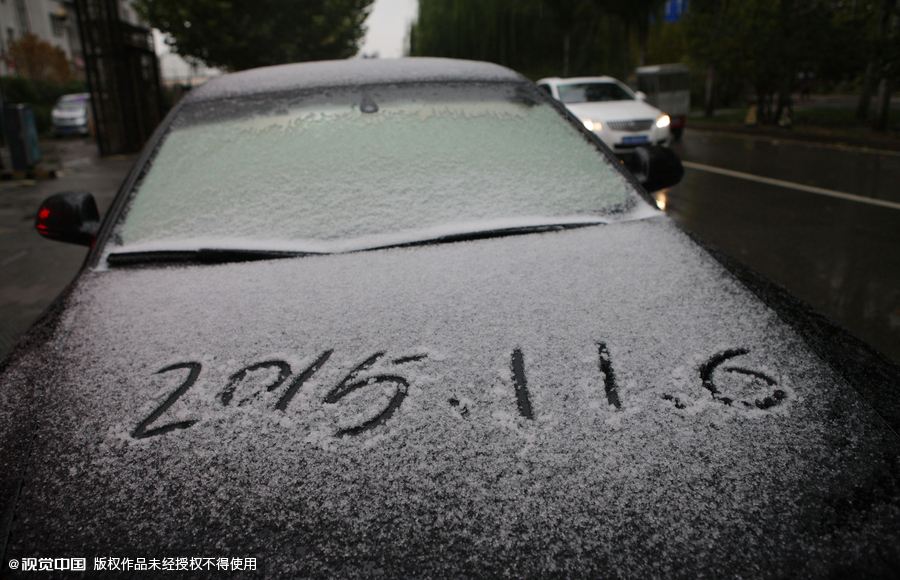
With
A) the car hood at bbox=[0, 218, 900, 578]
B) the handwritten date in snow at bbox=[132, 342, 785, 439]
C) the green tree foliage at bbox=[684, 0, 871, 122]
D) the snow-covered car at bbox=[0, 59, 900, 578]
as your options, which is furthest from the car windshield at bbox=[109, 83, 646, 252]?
the green tree foliage at bbox=[684, 0, 871, 122]

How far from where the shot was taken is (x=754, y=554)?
0.78 meters

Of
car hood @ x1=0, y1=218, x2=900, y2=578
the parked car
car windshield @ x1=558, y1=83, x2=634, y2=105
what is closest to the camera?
car hood @ x1=0, y1=218, x2=900, y2=578

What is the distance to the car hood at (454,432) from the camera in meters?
0.81

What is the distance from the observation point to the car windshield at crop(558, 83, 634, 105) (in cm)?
1268

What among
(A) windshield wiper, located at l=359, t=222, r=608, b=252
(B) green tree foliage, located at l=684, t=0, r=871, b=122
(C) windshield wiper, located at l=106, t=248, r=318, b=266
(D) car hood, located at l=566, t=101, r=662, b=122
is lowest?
(D) car hood, located at l=566, t=101, r=662, b=122

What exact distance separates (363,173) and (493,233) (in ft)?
1.39

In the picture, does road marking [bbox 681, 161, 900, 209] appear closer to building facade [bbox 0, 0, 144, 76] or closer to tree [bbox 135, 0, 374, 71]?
tree [bbox 135, 0, 374, 71]

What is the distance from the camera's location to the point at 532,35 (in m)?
39.5

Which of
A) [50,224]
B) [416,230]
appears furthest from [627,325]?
[50,224]

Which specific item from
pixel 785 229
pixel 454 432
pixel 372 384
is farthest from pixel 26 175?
pixel 454 432

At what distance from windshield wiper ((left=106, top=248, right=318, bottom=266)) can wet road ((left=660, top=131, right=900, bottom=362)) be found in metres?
3.36

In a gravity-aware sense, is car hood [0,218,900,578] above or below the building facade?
below

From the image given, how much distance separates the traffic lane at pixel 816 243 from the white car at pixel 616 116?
2.75m

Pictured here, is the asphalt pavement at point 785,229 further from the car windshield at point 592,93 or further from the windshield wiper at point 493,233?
the windshield wiper at point 493,233
